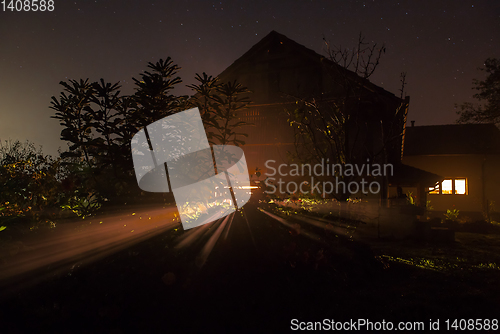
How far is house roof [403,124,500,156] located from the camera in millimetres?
19984

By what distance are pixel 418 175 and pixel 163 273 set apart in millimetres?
14145

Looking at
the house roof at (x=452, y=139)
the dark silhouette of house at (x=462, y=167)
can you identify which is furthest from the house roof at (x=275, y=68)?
the house roof at (x=452, y=139)

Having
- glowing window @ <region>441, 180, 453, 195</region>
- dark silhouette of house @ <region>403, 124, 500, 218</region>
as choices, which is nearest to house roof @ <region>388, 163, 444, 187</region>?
dark silhouette of house @ <region>403, 124, 500, 218</region>

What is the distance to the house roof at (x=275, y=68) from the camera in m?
9.80

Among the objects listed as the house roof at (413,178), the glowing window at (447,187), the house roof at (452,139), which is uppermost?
the house roof at (452,139)

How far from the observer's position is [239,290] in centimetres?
356

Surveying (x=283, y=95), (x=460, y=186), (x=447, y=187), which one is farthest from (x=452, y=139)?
(x=283, y=95)

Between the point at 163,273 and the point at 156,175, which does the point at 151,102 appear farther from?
the point at 163,273

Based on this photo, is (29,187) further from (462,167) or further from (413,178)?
(462,167)

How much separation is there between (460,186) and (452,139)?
385 cm

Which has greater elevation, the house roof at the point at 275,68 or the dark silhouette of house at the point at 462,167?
the house roof at the point at 275,68

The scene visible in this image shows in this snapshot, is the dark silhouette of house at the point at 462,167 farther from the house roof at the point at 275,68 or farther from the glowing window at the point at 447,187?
the house roof at the point at 275,68

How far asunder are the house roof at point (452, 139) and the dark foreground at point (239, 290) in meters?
18.4

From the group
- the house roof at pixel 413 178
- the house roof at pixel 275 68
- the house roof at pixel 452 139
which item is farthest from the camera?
the house roof at pixel 452 139
